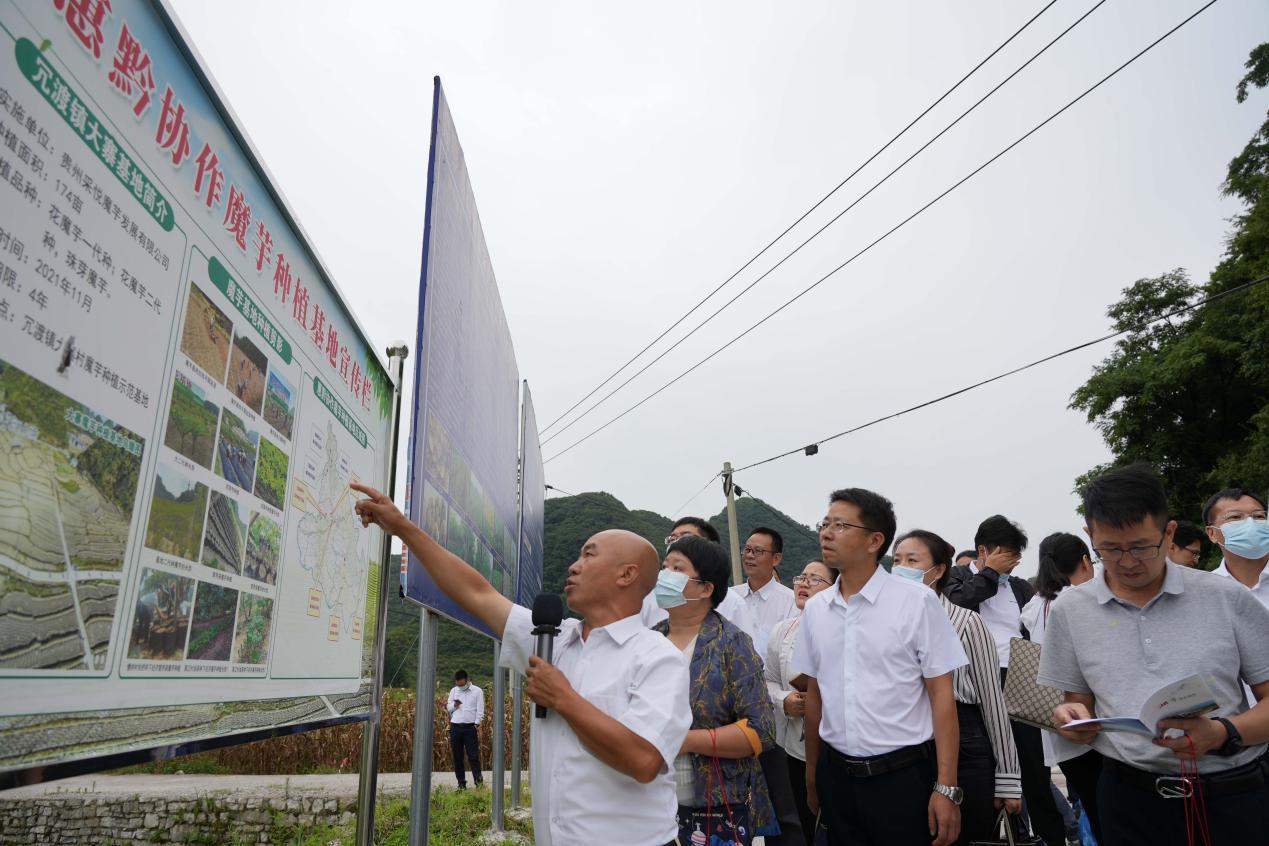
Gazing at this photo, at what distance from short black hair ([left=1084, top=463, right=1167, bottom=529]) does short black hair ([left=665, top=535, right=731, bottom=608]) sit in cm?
134

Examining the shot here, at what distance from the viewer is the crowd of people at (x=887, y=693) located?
6.03 ft

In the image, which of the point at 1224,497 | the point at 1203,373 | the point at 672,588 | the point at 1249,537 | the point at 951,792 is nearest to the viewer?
the point at 951,792

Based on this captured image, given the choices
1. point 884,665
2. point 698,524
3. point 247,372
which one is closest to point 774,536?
point 698,524

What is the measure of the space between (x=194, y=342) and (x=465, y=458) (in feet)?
5.86

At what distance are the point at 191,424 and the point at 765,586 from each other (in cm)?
417

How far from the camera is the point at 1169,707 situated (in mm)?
1971

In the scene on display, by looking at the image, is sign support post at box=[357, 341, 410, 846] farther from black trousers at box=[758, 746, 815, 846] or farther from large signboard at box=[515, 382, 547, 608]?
large signboard at box=[515, 382, 547, 608]

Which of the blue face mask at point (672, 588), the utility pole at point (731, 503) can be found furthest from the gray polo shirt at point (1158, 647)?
the utility pole at point (731, 503)

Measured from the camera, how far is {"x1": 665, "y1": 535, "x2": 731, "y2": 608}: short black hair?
123 inches

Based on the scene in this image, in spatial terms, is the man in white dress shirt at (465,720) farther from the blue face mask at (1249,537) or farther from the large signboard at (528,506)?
the blue face mask at (1249,537)

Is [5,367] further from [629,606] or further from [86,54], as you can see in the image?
[629,606]

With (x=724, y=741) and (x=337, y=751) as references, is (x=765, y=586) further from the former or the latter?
(x=337, y=751)

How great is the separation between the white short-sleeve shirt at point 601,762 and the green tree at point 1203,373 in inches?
833

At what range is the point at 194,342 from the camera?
1.61 m
